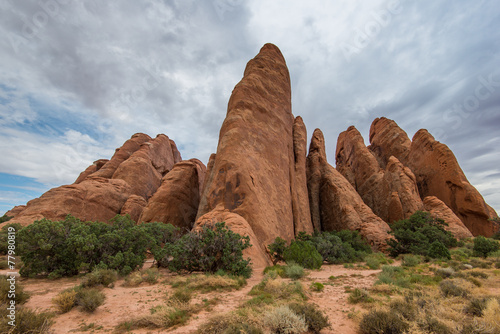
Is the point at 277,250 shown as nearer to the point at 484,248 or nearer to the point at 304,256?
the point at 304,256

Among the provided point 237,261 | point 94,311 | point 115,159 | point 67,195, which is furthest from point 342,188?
point 115,159

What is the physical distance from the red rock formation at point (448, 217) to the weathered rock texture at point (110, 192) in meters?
28.8

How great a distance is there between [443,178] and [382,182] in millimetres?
6647

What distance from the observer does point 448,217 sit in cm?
2072

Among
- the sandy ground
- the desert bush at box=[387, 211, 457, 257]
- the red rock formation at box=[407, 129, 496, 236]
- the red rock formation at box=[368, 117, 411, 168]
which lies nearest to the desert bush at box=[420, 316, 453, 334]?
the sandy ground

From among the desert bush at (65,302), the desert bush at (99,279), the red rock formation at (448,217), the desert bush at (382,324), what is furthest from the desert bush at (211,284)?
the red rock formation at (448,217)

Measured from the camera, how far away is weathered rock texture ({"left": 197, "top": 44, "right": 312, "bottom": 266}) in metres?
14.0

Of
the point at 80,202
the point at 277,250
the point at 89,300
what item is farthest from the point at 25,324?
the point at 80,202

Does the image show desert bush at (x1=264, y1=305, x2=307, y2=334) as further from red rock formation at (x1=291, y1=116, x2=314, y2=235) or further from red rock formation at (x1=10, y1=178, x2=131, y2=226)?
red rock formation at (x1=10, y1=178, x2=131, y2=226)

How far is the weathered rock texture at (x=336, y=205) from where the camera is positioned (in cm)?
1966

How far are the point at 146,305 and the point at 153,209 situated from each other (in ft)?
51.8

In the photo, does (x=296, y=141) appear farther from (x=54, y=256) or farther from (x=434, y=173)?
(x=54, y=256)

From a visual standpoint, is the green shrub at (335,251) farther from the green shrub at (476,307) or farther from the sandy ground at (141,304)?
the green shrub at (476,307)

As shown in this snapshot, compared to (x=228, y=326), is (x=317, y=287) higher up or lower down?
lower down
